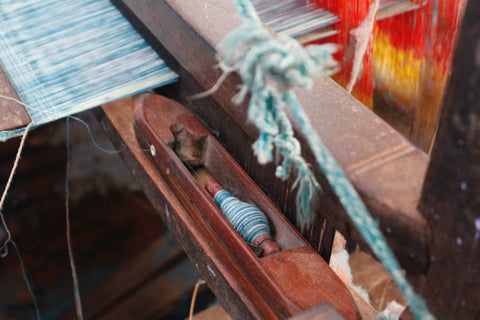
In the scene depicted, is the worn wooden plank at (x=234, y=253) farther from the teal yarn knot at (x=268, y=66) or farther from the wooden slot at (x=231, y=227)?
the teal yarn knot at (x=268, y=66)

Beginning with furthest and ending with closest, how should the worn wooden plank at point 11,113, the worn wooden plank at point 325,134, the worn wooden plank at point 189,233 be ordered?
the worn wooden plank at point 11,113 → the worn wooden plank at point 189,233 → the worn wooden plank at point 325,134

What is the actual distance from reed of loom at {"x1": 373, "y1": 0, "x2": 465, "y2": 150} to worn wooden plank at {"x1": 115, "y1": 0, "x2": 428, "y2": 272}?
0.92 m

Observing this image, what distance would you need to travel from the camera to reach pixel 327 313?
0.78 meters

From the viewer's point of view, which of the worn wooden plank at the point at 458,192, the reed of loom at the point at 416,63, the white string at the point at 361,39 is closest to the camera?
the worn wooden plank at the point at 458,192

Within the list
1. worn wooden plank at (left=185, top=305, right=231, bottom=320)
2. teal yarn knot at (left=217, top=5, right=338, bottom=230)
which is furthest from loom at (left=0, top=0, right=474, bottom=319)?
worn wooden plank at (left=185, top=305, right=231, bottom=320)

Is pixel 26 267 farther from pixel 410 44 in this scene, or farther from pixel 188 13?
pixel 410 44

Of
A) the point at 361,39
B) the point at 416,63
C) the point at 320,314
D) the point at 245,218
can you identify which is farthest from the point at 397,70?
the point at 320,314

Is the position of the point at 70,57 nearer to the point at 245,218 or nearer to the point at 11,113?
the point at 11,113

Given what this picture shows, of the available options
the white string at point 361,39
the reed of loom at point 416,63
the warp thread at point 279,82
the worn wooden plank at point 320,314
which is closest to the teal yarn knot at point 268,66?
the warp thread at point 279,82

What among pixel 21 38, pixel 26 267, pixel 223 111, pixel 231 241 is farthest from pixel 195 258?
pixel 26 267

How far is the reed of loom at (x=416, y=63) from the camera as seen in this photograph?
70.6 inches

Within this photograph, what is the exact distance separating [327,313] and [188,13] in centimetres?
85

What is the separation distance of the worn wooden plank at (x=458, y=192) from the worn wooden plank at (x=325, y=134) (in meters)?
0.04

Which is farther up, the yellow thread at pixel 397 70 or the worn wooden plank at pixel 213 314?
the yellow thread at pixel 397 70
